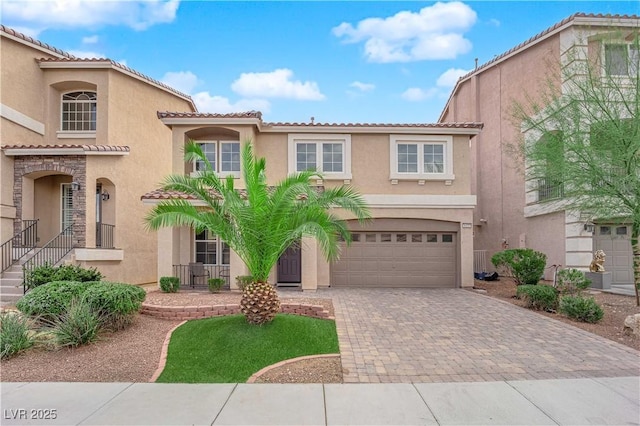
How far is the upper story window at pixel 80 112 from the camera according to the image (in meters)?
15.6

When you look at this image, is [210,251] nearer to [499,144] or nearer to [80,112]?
[80,112]

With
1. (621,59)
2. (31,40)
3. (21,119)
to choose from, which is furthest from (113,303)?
(621,59)

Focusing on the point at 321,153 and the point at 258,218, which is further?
the point at 321,153

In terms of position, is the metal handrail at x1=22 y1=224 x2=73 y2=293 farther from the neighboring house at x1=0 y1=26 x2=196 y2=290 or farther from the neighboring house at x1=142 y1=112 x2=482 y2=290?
the neighboring house at x1=142 y1=112 x2=482 y2=290

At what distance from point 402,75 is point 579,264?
1027cm

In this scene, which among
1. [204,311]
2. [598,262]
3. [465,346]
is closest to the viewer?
[465,346]

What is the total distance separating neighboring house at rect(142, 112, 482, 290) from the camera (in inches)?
577

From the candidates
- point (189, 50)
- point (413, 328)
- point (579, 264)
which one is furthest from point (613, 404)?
point (189, 50)

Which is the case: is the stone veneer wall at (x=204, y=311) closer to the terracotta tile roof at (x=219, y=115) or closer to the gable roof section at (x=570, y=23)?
the terracotta tile roof at (x=219, y=115)

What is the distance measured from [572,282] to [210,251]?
12356 mm

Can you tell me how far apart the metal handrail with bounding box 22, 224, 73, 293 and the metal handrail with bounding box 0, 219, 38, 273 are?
2.21ft

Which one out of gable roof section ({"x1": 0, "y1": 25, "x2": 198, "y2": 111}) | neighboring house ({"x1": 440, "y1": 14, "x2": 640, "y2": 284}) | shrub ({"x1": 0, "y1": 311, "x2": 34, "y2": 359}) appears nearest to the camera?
shrub ({"x1": 0, "y1": 311, "x2": 34, "y2": 359})

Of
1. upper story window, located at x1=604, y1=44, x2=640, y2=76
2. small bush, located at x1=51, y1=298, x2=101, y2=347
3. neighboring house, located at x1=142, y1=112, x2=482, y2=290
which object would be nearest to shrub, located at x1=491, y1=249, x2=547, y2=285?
neighboring house, located at x1=142, y1=112, x2=482, y2=290

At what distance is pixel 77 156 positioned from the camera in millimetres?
13312
